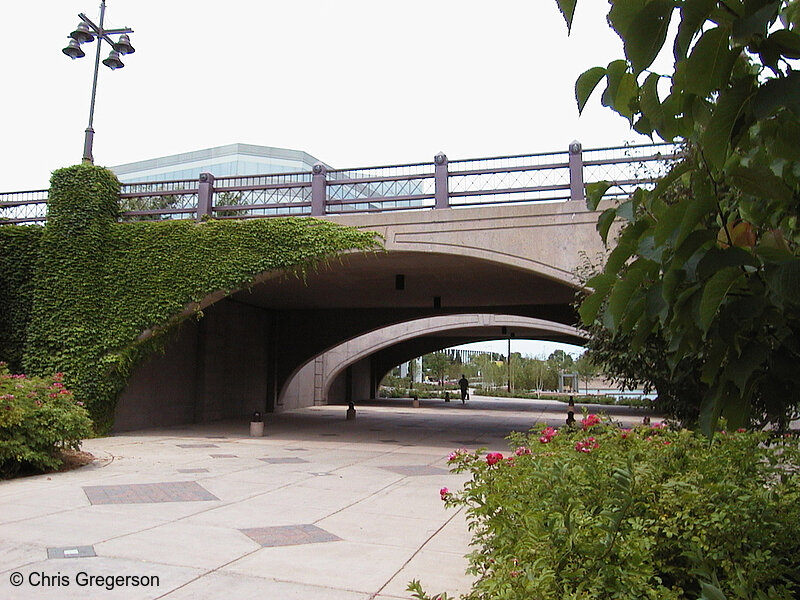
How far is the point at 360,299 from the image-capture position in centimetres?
2009

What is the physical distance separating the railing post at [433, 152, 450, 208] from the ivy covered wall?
210 centimetres

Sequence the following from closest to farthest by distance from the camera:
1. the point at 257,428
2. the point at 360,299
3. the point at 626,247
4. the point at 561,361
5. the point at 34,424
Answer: the point at 626,247 → the point at 34,424 → the point at 257,428 → the point at 360,299 → the point at 561,361

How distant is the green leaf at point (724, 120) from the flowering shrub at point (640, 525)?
3.75 feet

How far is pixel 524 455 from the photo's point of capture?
447cm

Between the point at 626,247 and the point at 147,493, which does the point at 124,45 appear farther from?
the point at 626,247

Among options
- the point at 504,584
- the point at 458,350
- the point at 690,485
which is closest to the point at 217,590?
the point at 504,584

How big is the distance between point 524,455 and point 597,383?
224 feet

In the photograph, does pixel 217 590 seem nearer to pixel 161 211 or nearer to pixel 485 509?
pixel 485 509

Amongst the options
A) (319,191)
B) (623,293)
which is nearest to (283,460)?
(319,191)

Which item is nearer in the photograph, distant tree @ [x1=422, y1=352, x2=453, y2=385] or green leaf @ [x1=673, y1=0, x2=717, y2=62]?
green leaf @ [x1=673, y1=0, x2=717, y2=62]

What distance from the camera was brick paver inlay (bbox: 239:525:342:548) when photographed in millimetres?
5234

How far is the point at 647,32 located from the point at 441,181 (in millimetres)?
11437

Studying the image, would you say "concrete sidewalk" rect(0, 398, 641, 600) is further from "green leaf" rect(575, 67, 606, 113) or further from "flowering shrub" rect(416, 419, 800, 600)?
"green leaf" rect(575, 67, 606, 113)

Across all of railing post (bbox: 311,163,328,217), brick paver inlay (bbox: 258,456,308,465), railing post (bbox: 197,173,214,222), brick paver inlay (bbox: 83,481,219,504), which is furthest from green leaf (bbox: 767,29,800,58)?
railing post (bbox: 197,173,214,222)
